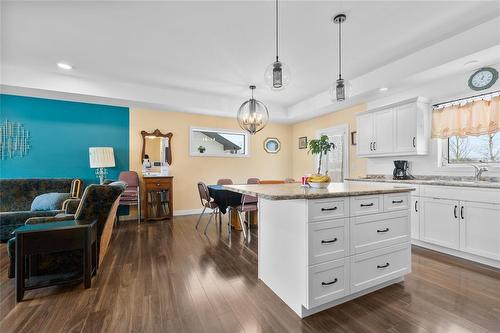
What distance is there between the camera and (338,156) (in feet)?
16.5

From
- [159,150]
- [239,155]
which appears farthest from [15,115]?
[239,155]

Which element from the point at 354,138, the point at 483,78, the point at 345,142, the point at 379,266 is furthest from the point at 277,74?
the point at 345,142

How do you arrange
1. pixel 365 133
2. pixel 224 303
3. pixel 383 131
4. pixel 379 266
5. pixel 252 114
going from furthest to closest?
pixel 365 133 < pixel 383 131 < pixel 252 114 < pixel 379 266 < pixel 224 303

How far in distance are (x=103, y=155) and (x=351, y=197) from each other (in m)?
4.26

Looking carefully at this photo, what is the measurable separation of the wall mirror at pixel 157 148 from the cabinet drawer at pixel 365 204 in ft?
13.7

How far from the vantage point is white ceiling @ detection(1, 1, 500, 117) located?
214cm

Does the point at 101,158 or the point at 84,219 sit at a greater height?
the point at 101,158

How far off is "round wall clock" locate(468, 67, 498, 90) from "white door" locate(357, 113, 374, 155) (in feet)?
4.30

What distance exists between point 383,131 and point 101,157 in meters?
5.03

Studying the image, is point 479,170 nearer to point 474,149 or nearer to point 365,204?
point 474,149

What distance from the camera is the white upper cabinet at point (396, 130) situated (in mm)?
3346

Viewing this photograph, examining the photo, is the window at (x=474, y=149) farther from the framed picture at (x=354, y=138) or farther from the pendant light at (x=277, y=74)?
the pendant light at (x=277, y=74)

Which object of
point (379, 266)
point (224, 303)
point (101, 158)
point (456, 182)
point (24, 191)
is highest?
point (101, 158)

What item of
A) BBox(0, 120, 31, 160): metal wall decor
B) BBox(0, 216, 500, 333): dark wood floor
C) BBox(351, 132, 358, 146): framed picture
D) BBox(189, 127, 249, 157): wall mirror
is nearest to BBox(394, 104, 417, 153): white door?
BBox(351, 132, 358, 146): framed picture
